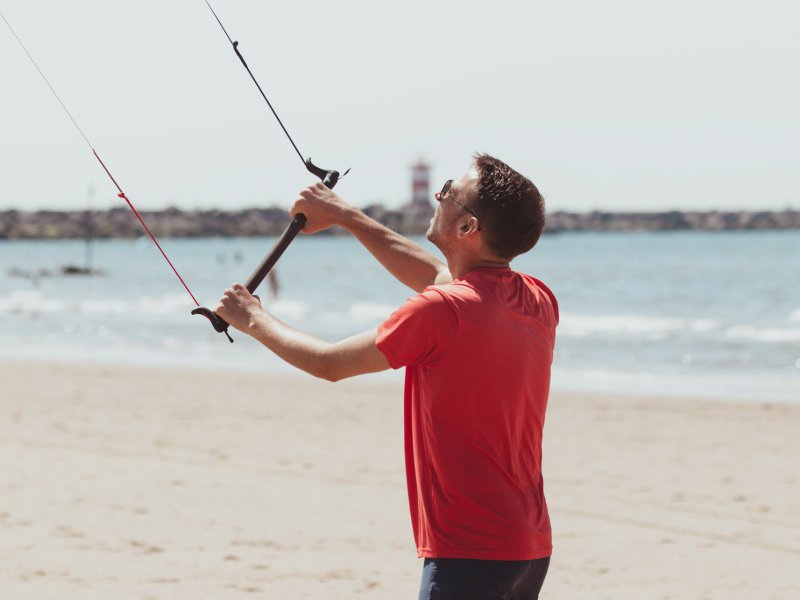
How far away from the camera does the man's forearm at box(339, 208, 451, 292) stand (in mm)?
3100

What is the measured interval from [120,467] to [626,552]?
12.4 feet

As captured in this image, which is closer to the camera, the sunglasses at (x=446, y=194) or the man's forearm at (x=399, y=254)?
the sunglasses at (x=446, y=194)

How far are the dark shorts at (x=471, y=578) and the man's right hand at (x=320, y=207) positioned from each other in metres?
0.94

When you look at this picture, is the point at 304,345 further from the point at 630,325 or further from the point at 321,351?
A: the point at 630,325

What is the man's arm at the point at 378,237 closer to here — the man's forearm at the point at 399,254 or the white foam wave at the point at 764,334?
the man's forearm at the point at 399,254

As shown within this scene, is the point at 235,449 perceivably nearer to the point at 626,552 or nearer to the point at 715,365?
the point at 626,552

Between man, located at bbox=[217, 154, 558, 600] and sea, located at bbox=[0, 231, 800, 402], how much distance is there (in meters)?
11.7

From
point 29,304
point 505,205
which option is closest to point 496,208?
Result: point 505,205

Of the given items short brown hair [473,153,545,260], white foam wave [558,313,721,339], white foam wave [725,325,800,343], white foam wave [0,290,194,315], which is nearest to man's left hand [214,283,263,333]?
short brown hair [473,153,545,260]

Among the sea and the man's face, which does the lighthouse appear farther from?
the man's face

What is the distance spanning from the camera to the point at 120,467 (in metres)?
8.18

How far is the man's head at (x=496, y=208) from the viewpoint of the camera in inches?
98.4

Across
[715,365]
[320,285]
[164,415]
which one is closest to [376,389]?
[164,415]

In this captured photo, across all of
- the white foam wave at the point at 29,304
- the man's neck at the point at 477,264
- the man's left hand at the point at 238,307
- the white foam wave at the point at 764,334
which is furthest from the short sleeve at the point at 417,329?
the white foam wave at the point at 29,304
